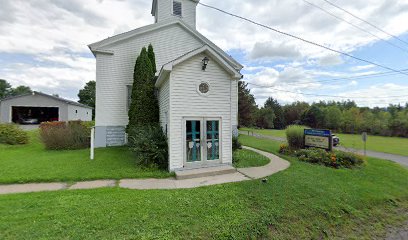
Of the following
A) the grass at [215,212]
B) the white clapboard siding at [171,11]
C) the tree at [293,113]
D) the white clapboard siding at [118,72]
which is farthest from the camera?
the tree at [293,113]

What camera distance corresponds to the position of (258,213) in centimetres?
445

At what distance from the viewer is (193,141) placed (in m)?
7.41

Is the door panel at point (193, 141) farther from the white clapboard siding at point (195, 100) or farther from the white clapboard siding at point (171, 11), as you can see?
the white clapboard siding at point (171, 11)

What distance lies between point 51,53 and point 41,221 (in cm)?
1769

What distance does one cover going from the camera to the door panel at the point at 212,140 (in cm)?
765

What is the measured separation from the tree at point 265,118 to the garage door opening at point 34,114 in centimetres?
4402

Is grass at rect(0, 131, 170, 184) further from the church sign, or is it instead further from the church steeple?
the church steeple

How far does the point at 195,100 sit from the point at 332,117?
50.6 meters

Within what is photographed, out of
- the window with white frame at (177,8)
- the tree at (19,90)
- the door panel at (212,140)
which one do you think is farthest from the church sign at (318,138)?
the tree at (19,90)

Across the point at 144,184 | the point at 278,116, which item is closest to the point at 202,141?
the point at 144,184

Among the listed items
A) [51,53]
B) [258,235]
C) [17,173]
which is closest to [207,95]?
[258,235]

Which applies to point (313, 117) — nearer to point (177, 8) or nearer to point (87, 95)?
point (177, 8)

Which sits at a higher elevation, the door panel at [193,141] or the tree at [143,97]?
the tree at [143,97]

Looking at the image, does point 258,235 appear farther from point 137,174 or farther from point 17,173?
point 17,173
